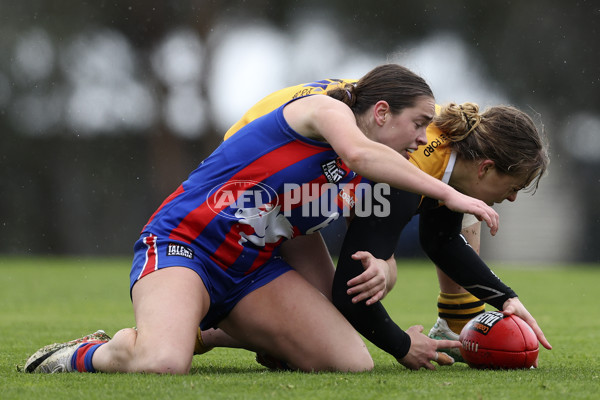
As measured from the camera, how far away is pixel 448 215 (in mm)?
4207

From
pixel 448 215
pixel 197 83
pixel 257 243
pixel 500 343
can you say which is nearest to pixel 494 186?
pixel 448 215

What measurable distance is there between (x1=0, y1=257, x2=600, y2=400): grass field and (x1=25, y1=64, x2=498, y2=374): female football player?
16cm

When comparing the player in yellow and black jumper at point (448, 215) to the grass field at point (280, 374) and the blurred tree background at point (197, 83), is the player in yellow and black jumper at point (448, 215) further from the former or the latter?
the blurred tree background at point (197, 83)

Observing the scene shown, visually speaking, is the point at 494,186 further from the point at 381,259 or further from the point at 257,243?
the point at 257,243

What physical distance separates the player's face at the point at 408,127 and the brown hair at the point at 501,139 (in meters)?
0.35

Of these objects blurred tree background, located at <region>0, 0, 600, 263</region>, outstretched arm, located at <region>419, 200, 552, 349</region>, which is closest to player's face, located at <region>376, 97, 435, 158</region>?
outstretched arm, located at <region>419, 200, 552, 349</region>

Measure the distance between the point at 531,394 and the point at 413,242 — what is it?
14955 millimetres

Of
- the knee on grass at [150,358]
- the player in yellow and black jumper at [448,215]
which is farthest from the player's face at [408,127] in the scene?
the knee on grass at [150,358]

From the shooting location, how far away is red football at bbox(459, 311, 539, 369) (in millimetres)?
3619

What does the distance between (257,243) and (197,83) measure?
1558 centimetres

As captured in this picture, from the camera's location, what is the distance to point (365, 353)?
3719mm

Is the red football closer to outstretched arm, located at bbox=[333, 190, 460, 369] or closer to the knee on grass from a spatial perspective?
outstretched arm, located at bbox=[333, 190, 460, 369]

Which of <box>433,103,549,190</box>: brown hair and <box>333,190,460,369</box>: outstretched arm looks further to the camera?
<box>433,103,549,190</box>: brown hair

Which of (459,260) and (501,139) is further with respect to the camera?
(459,260)
